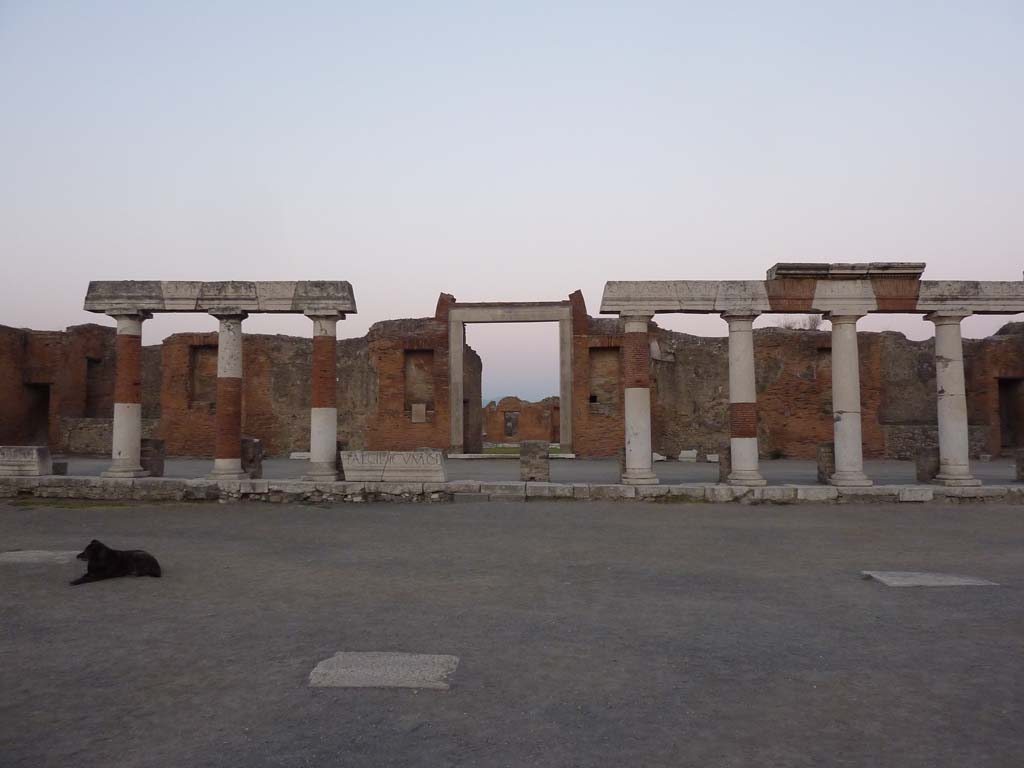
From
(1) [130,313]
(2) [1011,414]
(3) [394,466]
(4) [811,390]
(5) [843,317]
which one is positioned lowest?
(3) [394,466]

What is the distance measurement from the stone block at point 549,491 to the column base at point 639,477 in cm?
122

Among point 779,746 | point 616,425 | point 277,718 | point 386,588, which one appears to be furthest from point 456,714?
point 616,425

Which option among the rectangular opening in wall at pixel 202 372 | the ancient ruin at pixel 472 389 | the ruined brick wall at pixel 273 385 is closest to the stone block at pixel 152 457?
the ancient ruin at pixel 472 389

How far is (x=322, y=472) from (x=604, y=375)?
12.9 meters

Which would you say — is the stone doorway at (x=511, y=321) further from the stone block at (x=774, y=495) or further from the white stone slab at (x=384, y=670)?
the white stone slab at (x=384, y=670)

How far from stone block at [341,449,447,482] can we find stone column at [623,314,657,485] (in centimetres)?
378

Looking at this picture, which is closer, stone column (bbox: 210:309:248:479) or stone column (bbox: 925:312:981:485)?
stone column (bbox: 925:312:981:485)

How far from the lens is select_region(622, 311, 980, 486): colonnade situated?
13008mm

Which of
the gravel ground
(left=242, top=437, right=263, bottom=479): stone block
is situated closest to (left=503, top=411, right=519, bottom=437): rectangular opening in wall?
→ (left=242, top=437, right=263, bottom=479): stone block

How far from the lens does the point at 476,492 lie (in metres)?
12.8

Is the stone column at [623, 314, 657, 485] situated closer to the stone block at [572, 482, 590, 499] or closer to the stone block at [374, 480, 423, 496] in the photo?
the stone block at [572, 482, 590, 499]

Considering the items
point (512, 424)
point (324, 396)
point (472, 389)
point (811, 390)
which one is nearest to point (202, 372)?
point (472, 389)

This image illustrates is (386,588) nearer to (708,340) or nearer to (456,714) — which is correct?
(456,714)

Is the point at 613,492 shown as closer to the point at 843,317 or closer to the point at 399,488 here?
the point at 399,488
